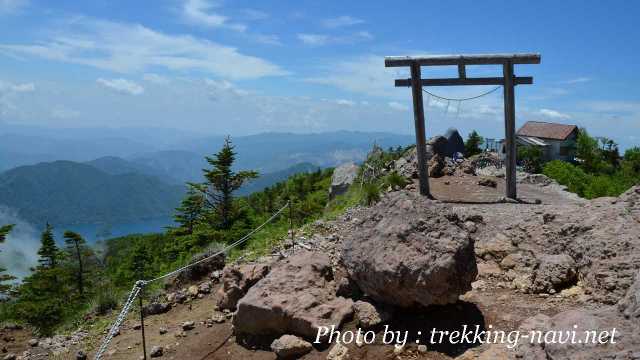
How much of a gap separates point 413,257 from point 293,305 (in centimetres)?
221

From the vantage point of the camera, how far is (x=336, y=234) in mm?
12219

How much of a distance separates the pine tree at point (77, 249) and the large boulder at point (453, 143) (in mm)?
23329

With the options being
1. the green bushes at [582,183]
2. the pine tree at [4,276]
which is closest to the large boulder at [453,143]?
the green bushes at [582,183]

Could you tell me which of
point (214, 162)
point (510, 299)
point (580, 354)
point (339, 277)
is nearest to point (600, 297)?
point (510, 299)

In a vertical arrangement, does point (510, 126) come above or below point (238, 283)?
above

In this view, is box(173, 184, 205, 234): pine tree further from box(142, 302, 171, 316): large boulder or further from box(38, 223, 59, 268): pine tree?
box(142, 302, 171, 316): large boulder

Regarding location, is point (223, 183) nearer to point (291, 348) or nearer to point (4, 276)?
point (4, 276)

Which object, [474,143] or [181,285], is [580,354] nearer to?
[181,285]

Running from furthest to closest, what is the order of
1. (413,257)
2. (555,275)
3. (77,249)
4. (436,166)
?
(77,249) < (436,166) < (555,275) < (413,257)

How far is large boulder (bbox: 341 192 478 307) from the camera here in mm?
6688

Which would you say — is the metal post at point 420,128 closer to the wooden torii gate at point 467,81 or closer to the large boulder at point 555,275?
the wooden torii gate at point 467,81

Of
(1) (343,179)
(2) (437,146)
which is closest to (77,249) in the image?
(1) (343,179)

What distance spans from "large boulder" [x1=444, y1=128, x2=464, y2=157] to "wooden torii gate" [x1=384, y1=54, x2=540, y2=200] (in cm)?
553

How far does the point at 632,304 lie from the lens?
15.2 ft
